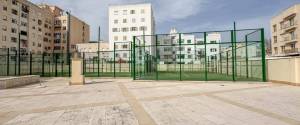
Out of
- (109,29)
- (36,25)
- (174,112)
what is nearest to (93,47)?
(109,29)

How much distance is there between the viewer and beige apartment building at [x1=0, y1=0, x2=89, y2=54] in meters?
47.7

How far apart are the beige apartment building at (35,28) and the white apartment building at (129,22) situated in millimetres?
19198

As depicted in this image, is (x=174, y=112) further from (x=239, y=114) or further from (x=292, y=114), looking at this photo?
(x=292, y=114)

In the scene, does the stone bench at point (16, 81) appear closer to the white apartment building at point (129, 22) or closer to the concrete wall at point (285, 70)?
the concrete wall at point (285, 70)

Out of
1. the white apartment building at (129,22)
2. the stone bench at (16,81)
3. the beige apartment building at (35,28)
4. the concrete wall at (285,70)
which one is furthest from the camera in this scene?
the white apartment building at (129,22)

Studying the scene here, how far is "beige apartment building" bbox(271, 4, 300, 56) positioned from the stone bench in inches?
1482

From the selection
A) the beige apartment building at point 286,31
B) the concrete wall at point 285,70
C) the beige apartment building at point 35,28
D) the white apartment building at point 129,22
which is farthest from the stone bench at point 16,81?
the white apartment building at point 129,22

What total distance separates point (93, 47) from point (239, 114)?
211 feet

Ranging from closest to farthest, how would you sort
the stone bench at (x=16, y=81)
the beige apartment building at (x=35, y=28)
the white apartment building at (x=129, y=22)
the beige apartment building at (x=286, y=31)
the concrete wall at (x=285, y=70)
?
the concrete wall at (x=285, y=70) → the stone bench at (x=16, y=81) → the beige apartment building at (x=286, y=31) → the beige apartment building at (x=35, y=28) → the white apartment building at (x=129, y=22)

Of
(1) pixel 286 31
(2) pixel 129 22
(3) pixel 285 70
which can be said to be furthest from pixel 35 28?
(3) pixel 285 70

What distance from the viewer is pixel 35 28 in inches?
2344

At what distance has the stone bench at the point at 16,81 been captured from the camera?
45.0 feet

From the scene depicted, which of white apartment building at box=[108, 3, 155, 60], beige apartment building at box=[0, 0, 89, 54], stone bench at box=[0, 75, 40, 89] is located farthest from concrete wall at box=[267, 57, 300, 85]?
white apartment building at box=[108, 3, 155, 60]

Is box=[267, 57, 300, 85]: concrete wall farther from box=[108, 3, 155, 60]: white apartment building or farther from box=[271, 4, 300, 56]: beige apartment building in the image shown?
box=[108, 3, 155, 60]: white apartment building
